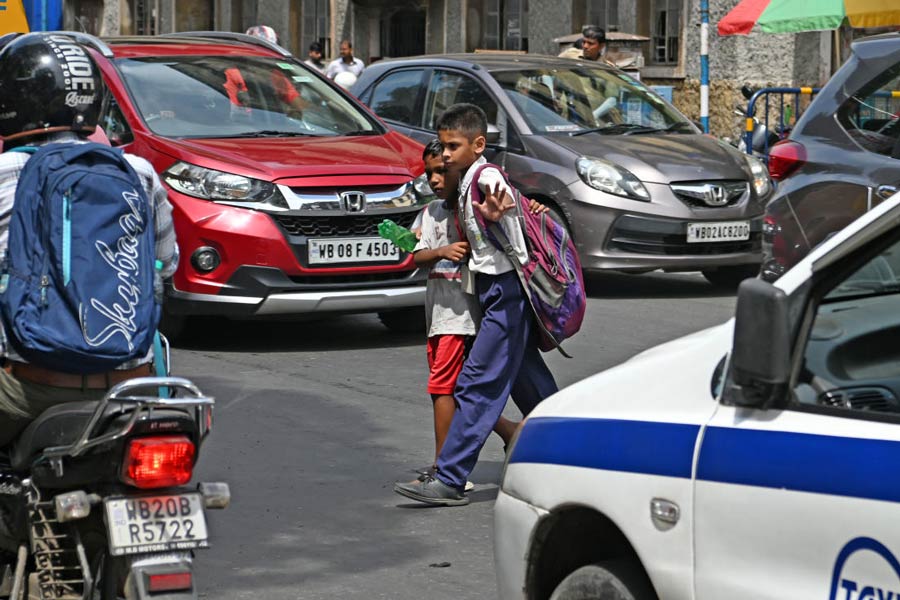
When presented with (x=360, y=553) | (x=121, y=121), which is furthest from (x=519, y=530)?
(x=121, y=121)

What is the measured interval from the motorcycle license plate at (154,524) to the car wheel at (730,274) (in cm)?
911

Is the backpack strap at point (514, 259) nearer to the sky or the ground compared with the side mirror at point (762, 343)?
nearer to the ground

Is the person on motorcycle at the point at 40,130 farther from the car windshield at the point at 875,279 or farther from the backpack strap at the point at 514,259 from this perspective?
the backpack strap at the point at 514,259

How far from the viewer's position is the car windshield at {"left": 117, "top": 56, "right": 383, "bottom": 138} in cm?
1041

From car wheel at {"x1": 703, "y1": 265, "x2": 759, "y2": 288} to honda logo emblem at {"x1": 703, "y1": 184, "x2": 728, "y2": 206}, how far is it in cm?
70

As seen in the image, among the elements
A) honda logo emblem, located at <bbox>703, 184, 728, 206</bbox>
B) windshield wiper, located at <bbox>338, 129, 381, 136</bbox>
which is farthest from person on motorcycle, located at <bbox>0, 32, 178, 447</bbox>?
honda logo emblem, located at <bbox>703, 184, 728, 206</bbox>

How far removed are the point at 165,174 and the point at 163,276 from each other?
17.9 feet

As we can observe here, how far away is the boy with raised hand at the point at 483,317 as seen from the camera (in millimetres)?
6496

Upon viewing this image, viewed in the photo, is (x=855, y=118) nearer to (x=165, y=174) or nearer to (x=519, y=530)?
(x=165, y=174)

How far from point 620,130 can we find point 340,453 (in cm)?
590

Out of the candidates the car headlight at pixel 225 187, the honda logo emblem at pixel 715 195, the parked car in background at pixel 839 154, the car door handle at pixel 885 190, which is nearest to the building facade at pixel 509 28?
the honda logo emblem at pixel 715 195

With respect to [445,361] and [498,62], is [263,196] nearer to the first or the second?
[445,361]

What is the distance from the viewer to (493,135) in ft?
37.3

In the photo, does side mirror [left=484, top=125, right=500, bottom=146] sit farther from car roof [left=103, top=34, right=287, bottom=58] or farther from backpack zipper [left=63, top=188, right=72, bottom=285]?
backpack zipper [left=63, top=188, right=72, bottom=285]
